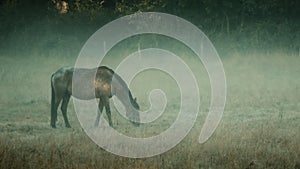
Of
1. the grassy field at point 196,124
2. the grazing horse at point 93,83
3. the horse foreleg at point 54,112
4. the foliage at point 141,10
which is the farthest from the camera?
the foliage at point 141,10

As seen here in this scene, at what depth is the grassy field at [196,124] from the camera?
770 cm

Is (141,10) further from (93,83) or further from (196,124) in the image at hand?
(196,124)

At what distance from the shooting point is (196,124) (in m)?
11.9

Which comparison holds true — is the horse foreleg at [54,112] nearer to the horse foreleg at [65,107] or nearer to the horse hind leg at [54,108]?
the horse hind leg at [54,108]

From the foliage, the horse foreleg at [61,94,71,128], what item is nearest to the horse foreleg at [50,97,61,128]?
the horse foreleg at [61,94,71,128]

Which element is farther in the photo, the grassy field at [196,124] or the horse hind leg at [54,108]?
the horse hind leg at [54,108]

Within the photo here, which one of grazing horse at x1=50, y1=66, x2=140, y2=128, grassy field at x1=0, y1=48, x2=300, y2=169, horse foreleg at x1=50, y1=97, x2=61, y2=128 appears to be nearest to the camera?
grassy field at x1=0, y1=48, x2=300, y2=169

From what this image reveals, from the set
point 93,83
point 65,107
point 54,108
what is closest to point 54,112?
point 54,108

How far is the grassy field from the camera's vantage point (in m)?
7.70

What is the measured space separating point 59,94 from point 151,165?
5.23 m

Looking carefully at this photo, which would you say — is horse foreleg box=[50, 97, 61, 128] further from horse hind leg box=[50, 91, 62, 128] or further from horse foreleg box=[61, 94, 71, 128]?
horse foreleg box=[61, 94, 71, 128]

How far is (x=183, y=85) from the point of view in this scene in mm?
18734

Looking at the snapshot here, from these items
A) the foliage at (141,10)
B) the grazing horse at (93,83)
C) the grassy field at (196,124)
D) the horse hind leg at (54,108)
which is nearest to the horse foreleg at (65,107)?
the grazing horse at (93,83)

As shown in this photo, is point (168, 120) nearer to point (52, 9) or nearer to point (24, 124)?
point (24, 124)
